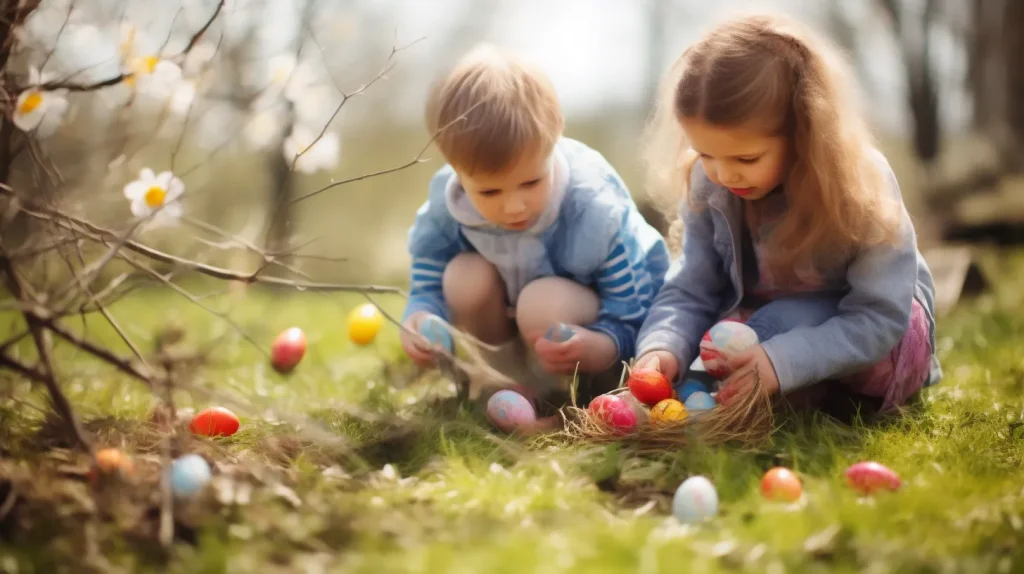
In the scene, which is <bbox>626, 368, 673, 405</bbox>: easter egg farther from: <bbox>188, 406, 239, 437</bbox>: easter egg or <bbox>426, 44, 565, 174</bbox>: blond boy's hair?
<bbox>188, 406, 239, 437</bbox>: easter egg

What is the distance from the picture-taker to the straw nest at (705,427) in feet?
6.31

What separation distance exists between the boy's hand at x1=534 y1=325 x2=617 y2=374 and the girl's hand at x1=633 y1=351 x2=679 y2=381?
4.9 inches

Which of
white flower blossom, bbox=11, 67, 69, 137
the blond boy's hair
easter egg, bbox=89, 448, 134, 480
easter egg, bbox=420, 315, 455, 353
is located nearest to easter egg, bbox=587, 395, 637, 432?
easter egg, bbox=420, 315, 455, 353

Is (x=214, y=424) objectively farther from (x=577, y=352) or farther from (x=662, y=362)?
(x=662, y=362)

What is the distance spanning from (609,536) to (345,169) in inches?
247

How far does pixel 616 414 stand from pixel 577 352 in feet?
1.00

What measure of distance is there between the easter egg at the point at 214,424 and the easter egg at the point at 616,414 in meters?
0.85

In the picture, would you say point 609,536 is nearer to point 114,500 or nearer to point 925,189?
point 114,500

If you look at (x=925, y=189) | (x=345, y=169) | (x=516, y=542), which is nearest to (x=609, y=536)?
(x=516, y=542)

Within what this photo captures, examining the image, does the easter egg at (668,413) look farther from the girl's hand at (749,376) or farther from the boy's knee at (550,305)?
the boy's knee at (550,305)

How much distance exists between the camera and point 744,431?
1.94 m

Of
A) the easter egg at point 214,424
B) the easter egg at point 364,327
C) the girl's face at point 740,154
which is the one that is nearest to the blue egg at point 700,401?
the girl's face at point 740,154

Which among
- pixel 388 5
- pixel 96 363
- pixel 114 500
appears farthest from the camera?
pixel 388 5

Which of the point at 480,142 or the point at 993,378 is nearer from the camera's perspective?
the point at 480,142
